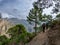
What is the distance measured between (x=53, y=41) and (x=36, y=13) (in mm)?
26863

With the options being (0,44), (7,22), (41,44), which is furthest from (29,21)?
(7,22)

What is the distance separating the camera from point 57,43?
2053cm

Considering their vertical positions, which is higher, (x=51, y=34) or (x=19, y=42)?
(x=51, y=34)

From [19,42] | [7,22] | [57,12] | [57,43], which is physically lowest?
[7,22]

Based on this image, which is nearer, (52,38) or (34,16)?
(52,38)

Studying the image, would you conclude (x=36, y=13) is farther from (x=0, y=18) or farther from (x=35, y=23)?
(x=0, y=18)

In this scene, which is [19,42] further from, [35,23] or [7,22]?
[7,22]

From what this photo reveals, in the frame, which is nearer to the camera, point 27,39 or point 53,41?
point 53,41

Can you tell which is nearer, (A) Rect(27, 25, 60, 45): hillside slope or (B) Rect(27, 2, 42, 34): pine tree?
(A) Rect(27, 25, 60, 45): hillside slope

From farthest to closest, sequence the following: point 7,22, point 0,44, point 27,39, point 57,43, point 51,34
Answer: point 7,22, point 0,44, point 27,39, point 51,34, point 57,43

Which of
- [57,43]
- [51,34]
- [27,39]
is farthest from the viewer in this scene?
[27,39]

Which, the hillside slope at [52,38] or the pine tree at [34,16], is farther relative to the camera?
the pine tree at [34,16]

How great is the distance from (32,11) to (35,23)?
3042mm

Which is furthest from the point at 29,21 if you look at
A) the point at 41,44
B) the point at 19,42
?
the point at 41,44
